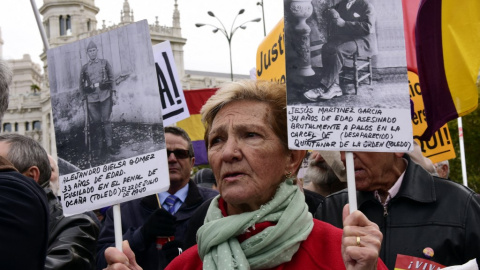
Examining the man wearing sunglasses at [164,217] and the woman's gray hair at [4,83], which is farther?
the man wearing sunglasses at [164,217]

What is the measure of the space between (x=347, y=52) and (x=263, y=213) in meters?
0.75

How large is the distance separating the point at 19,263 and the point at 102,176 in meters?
0.77

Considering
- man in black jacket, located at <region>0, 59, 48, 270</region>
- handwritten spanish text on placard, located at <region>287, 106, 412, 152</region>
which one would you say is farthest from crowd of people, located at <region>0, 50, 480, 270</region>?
handwritten spanish text on placard, located at <region>287, 106, 412, 152</region>

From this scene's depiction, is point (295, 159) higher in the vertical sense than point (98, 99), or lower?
lower

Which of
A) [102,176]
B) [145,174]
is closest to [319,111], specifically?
[145,174]

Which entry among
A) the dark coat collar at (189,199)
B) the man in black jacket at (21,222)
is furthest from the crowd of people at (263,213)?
the dark coat collar at (189,199)

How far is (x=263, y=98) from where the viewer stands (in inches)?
110

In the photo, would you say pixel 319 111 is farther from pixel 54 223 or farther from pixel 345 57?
pixel 54 223

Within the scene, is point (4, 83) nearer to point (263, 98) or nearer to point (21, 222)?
point (21, 222)

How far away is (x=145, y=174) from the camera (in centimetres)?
297

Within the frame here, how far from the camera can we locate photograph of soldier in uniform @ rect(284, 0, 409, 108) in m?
2.64

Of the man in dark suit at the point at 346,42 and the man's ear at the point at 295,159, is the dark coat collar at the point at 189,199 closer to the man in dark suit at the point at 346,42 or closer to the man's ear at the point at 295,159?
the man's ear at the point at 295,159

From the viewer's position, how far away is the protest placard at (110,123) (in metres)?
2.99

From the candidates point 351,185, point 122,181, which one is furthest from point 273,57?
point 351,185
